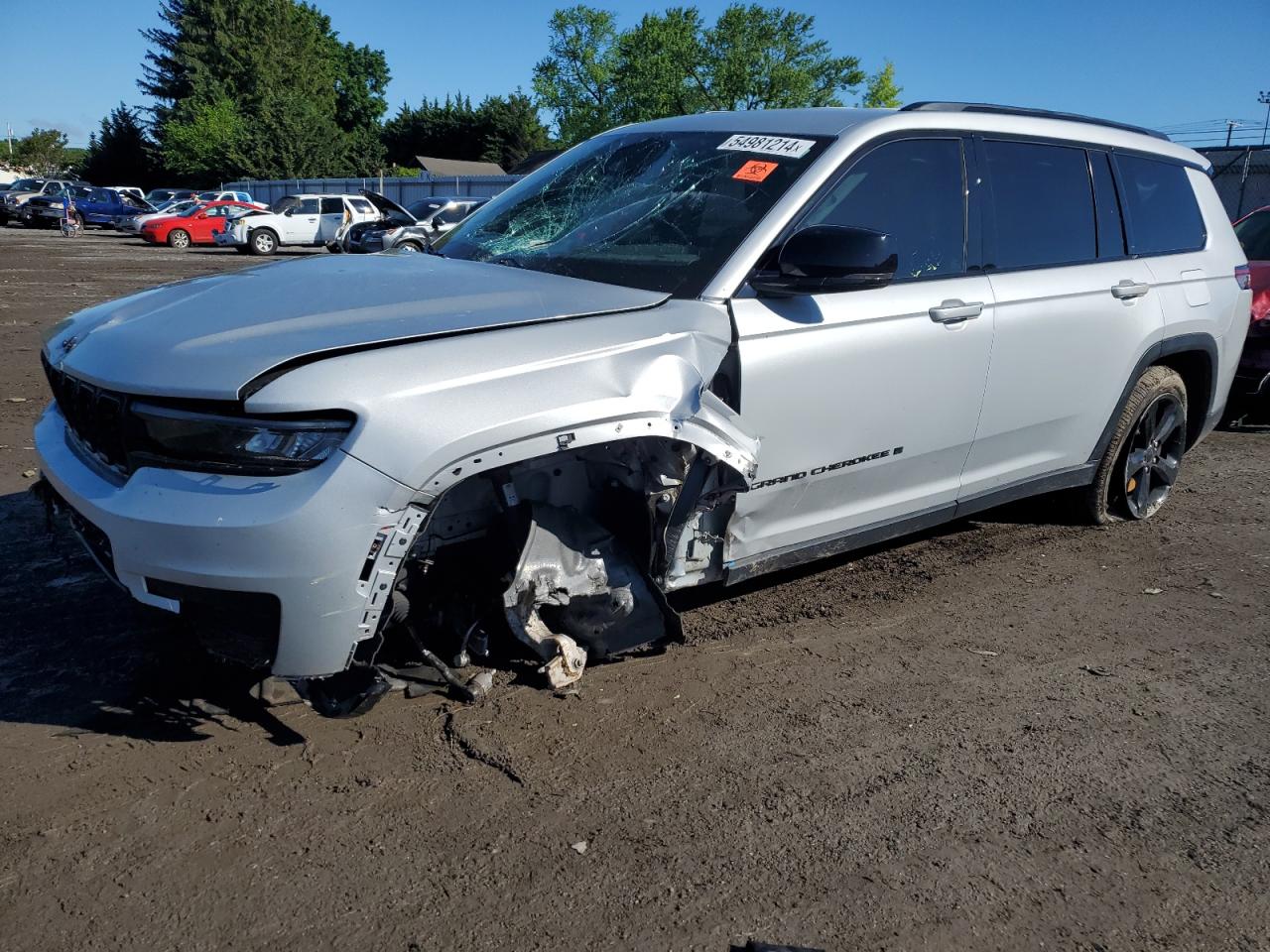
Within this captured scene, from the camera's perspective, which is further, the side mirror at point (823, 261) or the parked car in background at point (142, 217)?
the parked car in background at point (142, 217)

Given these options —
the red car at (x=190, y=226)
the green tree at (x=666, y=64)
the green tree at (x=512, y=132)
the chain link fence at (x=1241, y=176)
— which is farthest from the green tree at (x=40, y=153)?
the chain link fence at (x=1241, y=176)

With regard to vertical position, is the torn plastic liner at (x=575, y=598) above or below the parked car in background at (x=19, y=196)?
above

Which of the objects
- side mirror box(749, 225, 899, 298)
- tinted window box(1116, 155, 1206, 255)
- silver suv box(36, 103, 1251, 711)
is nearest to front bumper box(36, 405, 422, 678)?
silver suv box(36, 103, 1251, 711)

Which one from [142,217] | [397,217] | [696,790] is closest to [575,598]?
[696,790]

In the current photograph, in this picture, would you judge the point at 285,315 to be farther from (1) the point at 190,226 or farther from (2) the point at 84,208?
(2) the point at 84,208

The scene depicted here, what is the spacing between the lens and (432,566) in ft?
9.78

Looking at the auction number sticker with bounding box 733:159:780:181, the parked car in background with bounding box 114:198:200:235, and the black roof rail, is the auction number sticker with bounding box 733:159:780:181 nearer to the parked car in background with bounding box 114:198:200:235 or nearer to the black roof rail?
the black roof rail

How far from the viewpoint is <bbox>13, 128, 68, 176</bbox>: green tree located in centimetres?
9362

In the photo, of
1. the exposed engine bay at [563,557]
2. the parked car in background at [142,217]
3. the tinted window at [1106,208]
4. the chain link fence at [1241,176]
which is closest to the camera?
the exposed engine bay at [563,557]

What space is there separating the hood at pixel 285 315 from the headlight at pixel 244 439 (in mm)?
66

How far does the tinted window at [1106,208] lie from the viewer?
4.60 meters

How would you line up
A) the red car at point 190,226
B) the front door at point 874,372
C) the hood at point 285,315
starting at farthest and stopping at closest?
the red car at point 190,226
the front door at point 874,372
the hood at point 285,315

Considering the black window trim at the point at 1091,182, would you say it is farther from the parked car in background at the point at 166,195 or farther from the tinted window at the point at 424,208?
the parked car in background at the point at 166,195

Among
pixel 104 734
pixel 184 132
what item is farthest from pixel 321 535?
pixel 184 132
